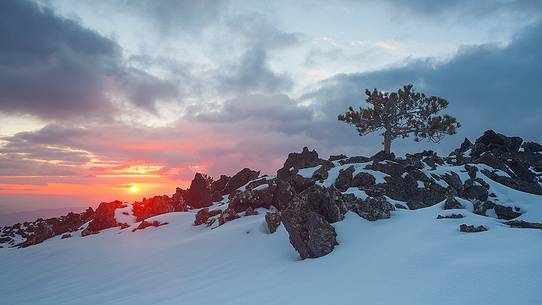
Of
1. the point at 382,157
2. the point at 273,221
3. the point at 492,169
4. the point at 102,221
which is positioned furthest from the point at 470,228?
the point at 102,221

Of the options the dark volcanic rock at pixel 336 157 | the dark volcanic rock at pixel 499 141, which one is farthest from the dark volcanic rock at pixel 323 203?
the dark volcanic rock at pixel 499 141

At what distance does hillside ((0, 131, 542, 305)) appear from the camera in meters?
9.66

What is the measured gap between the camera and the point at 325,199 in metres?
17.4

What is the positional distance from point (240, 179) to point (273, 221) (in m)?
23.8

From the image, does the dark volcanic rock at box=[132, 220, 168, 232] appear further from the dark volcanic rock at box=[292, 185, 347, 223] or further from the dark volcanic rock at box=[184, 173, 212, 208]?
the dark volcanic rock at box=[292, 185, 347, 223]

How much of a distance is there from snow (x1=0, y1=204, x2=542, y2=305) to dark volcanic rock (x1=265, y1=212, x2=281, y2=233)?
40 centimetres

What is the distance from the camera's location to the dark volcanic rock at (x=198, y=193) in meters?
39.1

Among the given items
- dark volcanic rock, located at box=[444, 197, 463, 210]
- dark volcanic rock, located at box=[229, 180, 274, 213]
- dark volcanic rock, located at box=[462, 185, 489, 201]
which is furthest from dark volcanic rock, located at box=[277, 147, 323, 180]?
dark volcanic rock, located at box=[444, 197, 463, 210]

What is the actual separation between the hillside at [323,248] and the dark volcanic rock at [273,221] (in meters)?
0.05

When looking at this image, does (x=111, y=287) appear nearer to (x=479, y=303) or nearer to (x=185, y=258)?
(x=185, y=258)

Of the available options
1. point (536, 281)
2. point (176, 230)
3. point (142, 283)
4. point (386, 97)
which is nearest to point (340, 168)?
point (176, 230)

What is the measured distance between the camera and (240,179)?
42.8 metres

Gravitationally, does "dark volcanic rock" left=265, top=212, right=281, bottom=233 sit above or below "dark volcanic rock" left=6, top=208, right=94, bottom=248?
below

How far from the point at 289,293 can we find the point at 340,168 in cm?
2313
